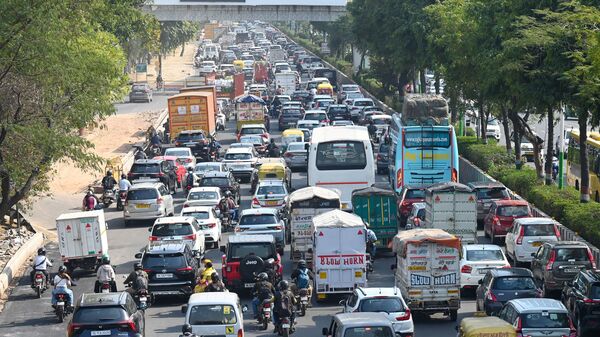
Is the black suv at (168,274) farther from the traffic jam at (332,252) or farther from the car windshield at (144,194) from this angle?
the car windshield at (144,194)

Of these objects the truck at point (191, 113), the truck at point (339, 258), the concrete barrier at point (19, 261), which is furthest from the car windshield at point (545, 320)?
the truck at point (191, 113)

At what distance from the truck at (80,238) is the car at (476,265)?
10.4m

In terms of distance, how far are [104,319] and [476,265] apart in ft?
37.4

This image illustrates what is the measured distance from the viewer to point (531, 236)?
123ft

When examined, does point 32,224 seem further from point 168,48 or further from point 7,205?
point 168,48

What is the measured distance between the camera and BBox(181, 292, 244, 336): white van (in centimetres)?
2575

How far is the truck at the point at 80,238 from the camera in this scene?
37.5 metres

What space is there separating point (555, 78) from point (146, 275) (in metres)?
18.3

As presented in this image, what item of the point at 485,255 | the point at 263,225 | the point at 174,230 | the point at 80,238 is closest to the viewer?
the point at 485,255

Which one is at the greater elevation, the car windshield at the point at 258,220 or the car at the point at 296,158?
the car at the point at 296,158

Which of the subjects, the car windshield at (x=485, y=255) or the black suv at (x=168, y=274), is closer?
the black suv at (x=168, y=274)

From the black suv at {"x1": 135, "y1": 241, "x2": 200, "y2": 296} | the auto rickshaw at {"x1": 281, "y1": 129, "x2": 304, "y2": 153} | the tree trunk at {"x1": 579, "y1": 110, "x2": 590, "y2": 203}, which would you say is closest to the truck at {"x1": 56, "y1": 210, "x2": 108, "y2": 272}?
the black suv at {"x1": 135, "y1": 241, "x2": 200, "y2": 296}

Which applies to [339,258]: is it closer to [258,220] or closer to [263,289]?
[263,289]

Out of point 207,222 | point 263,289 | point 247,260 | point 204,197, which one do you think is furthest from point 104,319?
point 204,197
